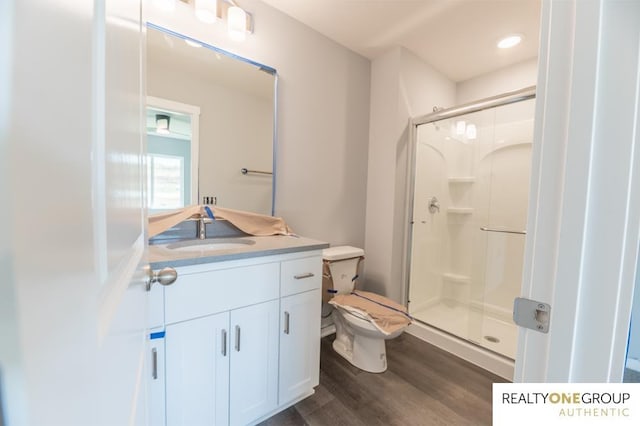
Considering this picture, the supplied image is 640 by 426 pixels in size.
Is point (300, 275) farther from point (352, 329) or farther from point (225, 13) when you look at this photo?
point (225, 13)

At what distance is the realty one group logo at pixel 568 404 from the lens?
0.46 metres

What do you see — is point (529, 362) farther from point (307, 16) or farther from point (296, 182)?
point (307, 16)

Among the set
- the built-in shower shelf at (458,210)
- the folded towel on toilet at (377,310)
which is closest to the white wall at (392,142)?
the folded towel on toilet at (377,310)

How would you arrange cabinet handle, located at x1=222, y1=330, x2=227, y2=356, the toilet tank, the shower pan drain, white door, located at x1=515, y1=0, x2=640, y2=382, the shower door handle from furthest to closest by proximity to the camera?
1. the shower door handle
2. the shower pan drain
3. the toilet tank
4. cabinet handle, located at x1=222, y1=330, x2=227, y2=356
5. white door, located at x1=515, y1=0, x2=640, y2=382

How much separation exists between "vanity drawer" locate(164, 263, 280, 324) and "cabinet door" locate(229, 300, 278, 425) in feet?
0.18

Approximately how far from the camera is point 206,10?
1378 mm

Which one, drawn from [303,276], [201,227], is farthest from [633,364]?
[201,227]

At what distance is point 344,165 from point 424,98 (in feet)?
Answer: 3.34

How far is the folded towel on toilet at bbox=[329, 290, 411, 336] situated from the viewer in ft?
5.06

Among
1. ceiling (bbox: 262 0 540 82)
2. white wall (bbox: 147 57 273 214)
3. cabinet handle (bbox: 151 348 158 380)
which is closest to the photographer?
cabinet handle (bbox: 151 348 158 380)

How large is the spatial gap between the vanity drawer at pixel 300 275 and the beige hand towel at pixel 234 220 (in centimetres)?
38

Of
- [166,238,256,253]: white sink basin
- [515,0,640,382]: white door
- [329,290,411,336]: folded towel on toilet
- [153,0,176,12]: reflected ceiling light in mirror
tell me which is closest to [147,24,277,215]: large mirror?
[153,0,176,12]: reflected ceiling light in mirror

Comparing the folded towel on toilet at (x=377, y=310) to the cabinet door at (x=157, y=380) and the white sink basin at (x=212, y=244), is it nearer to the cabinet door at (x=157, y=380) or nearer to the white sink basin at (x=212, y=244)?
the white sink basin at (x=212, y=244)

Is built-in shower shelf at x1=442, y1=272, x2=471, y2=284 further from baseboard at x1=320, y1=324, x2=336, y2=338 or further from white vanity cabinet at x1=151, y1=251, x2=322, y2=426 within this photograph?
white vanity cabinet at x1=151, y1=251, x2=322, y2=426
